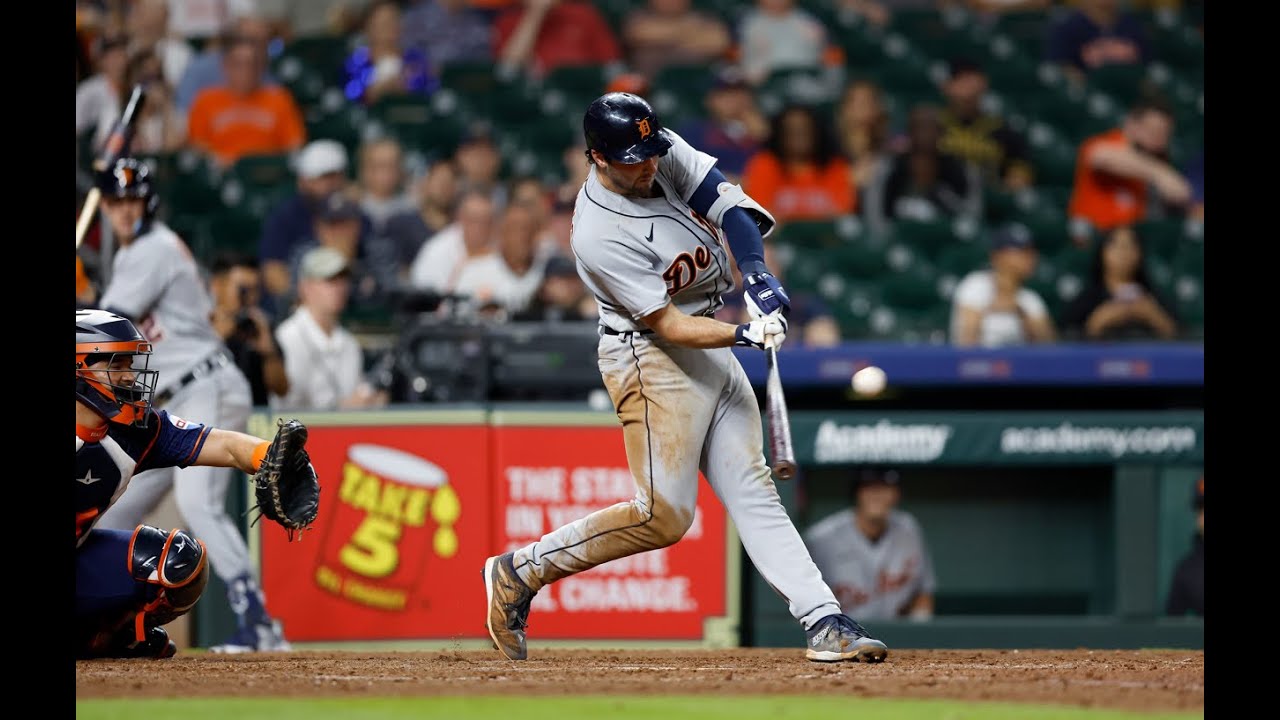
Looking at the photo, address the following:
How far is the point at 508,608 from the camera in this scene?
539 cm

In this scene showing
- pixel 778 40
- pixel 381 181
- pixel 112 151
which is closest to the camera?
pixel 112 151

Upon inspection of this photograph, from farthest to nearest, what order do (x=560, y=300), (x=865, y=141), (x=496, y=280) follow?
(x=865, y=141), (x=496, y=280), (x=560, y=300)

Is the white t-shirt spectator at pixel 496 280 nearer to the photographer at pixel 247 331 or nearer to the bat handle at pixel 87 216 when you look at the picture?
the photographer at pixel 247 331

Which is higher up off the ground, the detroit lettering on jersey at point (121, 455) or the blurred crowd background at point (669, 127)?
the blurred crowd background at point (669, 127)

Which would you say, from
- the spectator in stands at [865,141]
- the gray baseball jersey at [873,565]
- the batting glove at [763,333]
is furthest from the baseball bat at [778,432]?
the spectator in stands at [865,141]

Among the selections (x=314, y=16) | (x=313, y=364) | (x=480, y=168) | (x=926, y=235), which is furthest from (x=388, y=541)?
(x=314, y=16)

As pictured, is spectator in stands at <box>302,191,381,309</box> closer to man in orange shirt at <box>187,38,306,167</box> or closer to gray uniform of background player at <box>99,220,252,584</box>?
man in orange shirt at <box>187,38,306,167</box>

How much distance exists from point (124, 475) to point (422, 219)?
4619 mm

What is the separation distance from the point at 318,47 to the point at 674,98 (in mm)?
2467

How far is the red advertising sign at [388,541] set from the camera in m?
7.62

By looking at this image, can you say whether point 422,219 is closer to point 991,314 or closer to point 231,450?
point 991,314

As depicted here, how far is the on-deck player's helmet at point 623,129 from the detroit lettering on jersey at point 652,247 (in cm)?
18

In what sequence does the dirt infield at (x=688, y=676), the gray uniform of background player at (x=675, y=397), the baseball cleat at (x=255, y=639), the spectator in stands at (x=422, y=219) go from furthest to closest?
the spectator in stands at (x=422, y=219) < the baseball cleat at (x=255, y=639) < the gray uniform of background player at (x=675, y=397) < the dirt infield at (x=688, y=676)

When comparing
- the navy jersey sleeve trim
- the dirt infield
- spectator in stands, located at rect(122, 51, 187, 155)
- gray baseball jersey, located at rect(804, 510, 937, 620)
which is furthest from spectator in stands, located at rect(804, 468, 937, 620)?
spectator in stands, located at rect(122, 51, 187, 155)
